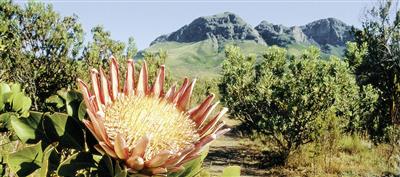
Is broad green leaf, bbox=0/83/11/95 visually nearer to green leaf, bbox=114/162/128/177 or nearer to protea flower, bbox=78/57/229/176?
protea flower, bbox=78/57/229/176

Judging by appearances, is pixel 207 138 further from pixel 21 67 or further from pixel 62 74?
pixel 62 74

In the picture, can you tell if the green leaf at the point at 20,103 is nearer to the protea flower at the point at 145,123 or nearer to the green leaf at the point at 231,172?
the protea flower at the point at 145,123

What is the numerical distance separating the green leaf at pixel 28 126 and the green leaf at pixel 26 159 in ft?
0.15

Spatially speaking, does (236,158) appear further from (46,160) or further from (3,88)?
(46,160)

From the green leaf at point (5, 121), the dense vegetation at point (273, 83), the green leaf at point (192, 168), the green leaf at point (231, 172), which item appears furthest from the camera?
the dense vegetation at point (273, 83)

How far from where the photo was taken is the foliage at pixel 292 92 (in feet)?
38.8

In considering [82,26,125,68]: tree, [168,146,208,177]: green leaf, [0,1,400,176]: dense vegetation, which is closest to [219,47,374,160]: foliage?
[0,1,400,176]: dense vegetation

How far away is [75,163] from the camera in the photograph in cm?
99

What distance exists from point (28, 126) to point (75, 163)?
0.16m

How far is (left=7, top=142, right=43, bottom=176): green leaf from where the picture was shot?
988 mm

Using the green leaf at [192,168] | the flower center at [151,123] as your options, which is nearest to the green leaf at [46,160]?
the flower center at [151,123]

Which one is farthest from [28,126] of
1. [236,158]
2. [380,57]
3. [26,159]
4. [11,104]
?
[380,57]

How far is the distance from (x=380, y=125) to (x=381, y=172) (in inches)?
269

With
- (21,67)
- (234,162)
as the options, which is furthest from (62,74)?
(234,162)
